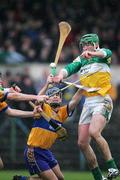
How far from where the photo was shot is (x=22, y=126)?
21.5 m

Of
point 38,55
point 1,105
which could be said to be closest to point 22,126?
point 38,55

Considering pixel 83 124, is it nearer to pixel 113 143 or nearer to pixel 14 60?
pixel 113 143

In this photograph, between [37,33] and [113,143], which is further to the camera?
[37,33]

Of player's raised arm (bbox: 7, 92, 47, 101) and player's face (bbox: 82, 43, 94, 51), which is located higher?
player's face (bbox: 82, 43, 94, 51)

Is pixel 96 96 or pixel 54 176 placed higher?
pixel 96 96

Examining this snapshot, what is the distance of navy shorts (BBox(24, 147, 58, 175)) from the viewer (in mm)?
15242

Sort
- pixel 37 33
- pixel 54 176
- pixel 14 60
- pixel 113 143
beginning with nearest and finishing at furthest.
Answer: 1. pixel 54 176
2. pixel 113 143
3. pixel 14 60
4. pixel 37 33

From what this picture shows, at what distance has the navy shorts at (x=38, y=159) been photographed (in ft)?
50.0

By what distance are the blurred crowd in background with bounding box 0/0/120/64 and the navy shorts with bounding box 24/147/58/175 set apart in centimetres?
870

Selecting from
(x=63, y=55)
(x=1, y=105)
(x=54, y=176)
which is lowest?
(x=54, y=176)

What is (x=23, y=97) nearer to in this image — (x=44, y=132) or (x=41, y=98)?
(x=41, y=98)

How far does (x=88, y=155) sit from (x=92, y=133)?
53 cm

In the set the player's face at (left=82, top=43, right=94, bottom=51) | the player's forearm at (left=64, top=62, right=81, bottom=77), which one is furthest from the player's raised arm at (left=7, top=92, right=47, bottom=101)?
the player's face at (left=82, top=43, right=94, bottom=51)

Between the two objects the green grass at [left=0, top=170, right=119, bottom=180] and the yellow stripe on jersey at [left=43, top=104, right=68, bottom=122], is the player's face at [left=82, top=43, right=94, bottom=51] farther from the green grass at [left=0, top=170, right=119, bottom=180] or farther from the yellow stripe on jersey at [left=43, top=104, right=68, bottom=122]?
the green grass at [left=0, top=170, right=119, bottom=180]
